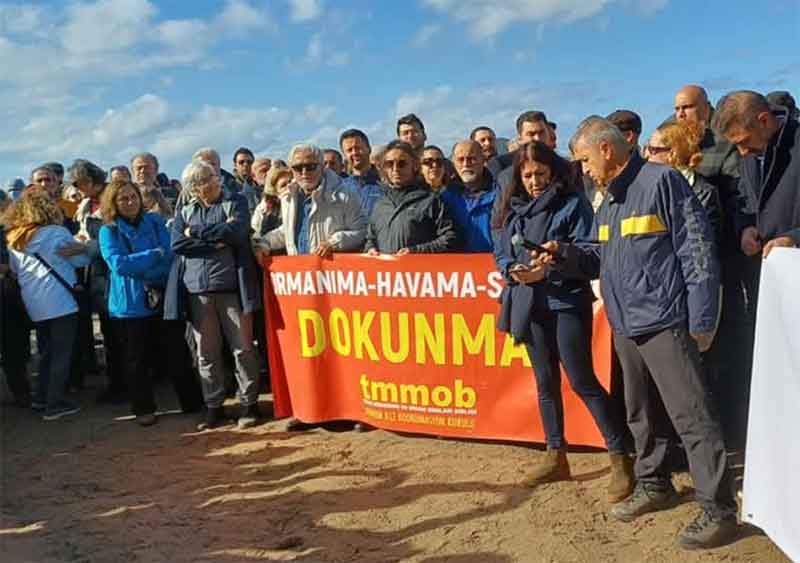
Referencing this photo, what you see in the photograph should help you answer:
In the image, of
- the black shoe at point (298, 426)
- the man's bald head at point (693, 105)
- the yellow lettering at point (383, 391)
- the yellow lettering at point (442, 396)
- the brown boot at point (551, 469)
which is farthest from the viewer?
the black shoe at point (298, 426)

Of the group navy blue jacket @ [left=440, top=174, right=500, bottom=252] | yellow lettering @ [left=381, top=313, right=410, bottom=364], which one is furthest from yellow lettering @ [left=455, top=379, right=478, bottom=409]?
navy blue jacket @ [left=440, top=174, right=500, bottom=252]

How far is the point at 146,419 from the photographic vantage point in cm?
722

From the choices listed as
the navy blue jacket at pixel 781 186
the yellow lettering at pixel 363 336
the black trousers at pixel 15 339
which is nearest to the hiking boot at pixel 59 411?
the black trousers at pixel 15 339

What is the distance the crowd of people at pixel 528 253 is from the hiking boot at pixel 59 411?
15mm

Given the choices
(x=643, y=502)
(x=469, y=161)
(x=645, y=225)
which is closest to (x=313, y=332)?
(x=469, y=161)

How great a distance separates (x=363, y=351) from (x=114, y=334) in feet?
10.2

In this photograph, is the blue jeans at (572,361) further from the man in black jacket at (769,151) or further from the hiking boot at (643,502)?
the man in black jacket at (769,151)

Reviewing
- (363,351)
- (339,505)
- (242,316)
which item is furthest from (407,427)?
(242,316)

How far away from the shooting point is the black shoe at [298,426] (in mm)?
6676

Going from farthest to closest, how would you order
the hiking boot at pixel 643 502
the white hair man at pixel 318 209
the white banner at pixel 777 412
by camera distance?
1. the white hair man at pixel 318 209
2. the hiking boot at pixel 643 502
3. the white banner at pixel 777 412

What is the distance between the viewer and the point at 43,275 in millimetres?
7453

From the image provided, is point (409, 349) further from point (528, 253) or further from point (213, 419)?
point (213, 419)

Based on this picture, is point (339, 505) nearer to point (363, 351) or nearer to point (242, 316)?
point (363, 351)

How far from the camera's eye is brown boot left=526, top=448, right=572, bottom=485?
5020mm
